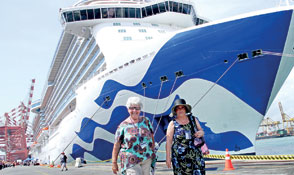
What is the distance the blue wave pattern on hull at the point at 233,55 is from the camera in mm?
9258

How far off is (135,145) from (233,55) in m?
7.56

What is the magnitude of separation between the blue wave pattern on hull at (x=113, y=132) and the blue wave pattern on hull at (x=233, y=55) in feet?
4.15

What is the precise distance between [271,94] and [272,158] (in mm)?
2695

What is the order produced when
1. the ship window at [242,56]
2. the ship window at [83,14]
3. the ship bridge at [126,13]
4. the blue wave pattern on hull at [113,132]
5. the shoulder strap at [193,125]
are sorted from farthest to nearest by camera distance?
the ship window at [83,14] < the ship bridge at [126,13] < the blue wave pattern on hull at [113,132] < the ship window at [242,56] < the shoulder strap at [193,125]

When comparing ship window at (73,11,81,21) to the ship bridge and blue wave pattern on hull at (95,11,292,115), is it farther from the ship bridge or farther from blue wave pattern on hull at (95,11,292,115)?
blue wave pattern on hull at (95,11,292,115)

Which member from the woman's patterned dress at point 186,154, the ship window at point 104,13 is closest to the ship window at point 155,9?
the ship window at point 104,13

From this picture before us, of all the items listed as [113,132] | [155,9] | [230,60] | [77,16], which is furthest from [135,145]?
[77,16]

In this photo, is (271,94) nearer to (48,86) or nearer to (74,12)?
(74,12)

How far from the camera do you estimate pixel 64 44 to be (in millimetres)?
30484

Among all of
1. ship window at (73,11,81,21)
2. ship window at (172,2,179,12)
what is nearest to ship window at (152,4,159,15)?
ship window at (172,2,179,12)

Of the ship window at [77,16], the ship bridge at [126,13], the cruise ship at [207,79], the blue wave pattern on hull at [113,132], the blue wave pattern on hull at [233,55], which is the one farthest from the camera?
the ship window at [77,16]

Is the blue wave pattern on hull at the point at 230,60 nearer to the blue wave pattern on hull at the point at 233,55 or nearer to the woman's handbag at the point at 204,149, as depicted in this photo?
the blue wave pattern on hull at the point at 233,55

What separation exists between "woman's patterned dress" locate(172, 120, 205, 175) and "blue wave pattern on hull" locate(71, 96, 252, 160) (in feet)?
24.0

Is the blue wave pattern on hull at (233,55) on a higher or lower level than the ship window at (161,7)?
lower
